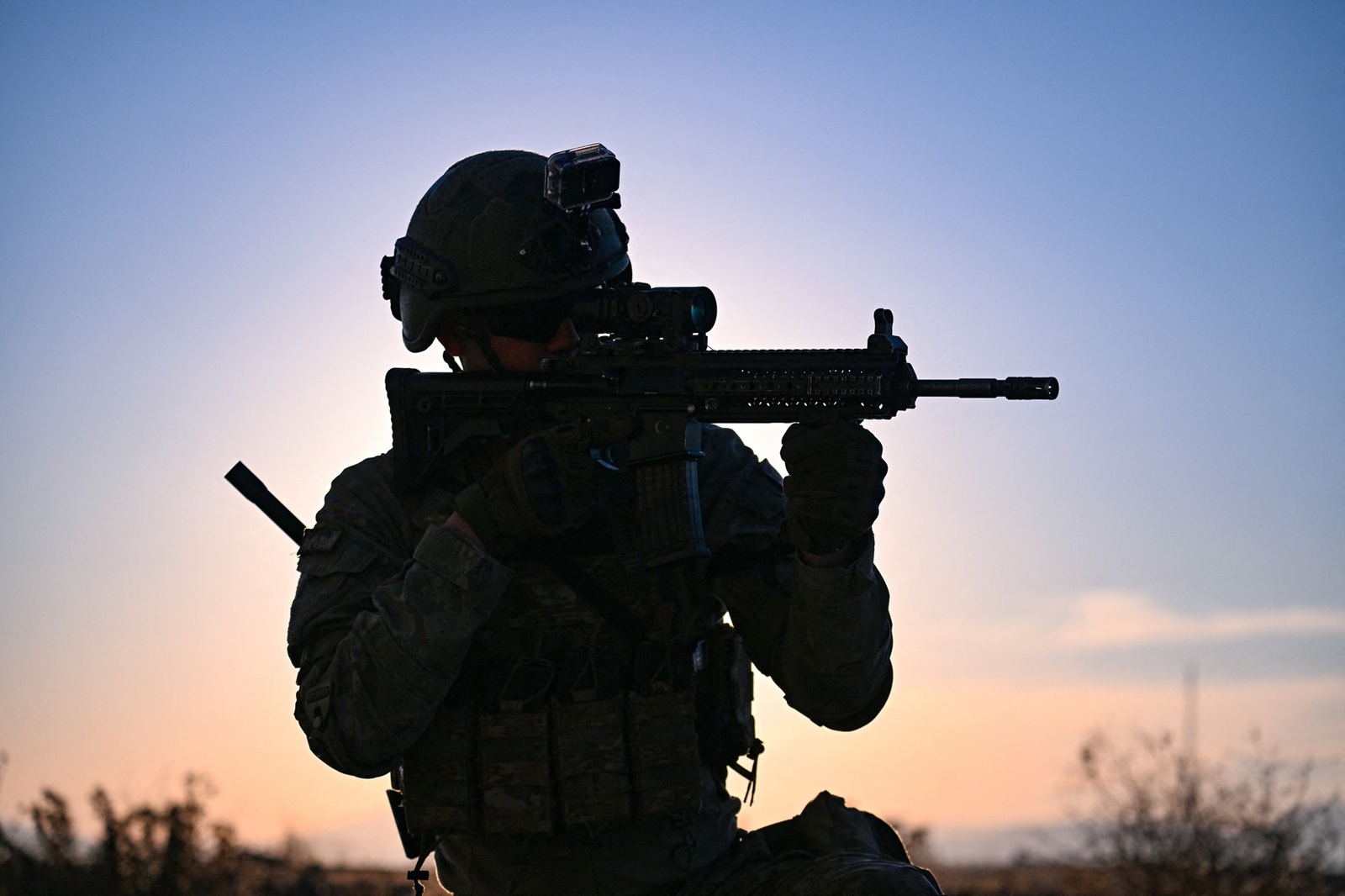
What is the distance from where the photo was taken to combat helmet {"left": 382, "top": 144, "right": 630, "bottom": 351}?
5.53 metres

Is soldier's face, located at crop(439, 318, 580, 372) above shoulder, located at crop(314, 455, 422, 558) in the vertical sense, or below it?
above

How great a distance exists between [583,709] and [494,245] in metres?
1.56

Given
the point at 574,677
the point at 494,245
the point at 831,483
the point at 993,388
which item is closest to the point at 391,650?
the point at 574,677

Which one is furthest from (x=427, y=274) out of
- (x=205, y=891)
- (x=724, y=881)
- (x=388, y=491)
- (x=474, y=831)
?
(x=205, y=891)

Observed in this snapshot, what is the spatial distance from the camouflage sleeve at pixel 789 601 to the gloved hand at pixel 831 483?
188 mm

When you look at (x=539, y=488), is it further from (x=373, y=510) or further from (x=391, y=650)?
(x=373, y=510)

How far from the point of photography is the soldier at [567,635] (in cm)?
493

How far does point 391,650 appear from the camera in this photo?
4.87 metres

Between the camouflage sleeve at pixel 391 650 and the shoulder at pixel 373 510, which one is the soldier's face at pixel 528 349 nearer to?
the shoulder at pixel 373 510

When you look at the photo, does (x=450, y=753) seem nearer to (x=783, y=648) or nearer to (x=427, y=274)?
(x=783, y=648)

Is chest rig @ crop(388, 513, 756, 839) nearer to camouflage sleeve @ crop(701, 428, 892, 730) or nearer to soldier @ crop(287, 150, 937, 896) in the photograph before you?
soldier @ crop(287, 150, 937, 896)

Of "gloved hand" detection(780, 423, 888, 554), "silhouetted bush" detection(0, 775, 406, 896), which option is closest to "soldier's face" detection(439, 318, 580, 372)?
"gloved hand" detection(780, 423, 888, 554)

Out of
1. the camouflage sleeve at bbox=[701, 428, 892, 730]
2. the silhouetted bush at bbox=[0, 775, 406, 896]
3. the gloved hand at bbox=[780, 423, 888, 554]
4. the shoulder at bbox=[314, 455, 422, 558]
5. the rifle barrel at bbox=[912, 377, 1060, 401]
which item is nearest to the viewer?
the gloved hand at bbox=[780, 423, 888, 554]

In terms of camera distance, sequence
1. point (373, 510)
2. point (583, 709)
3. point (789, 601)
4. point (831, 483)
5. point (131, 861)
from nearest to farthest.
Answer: point (831, 483) → point (583, 709) → point (789, 601) → point (373, 510) → point (131, 861)
